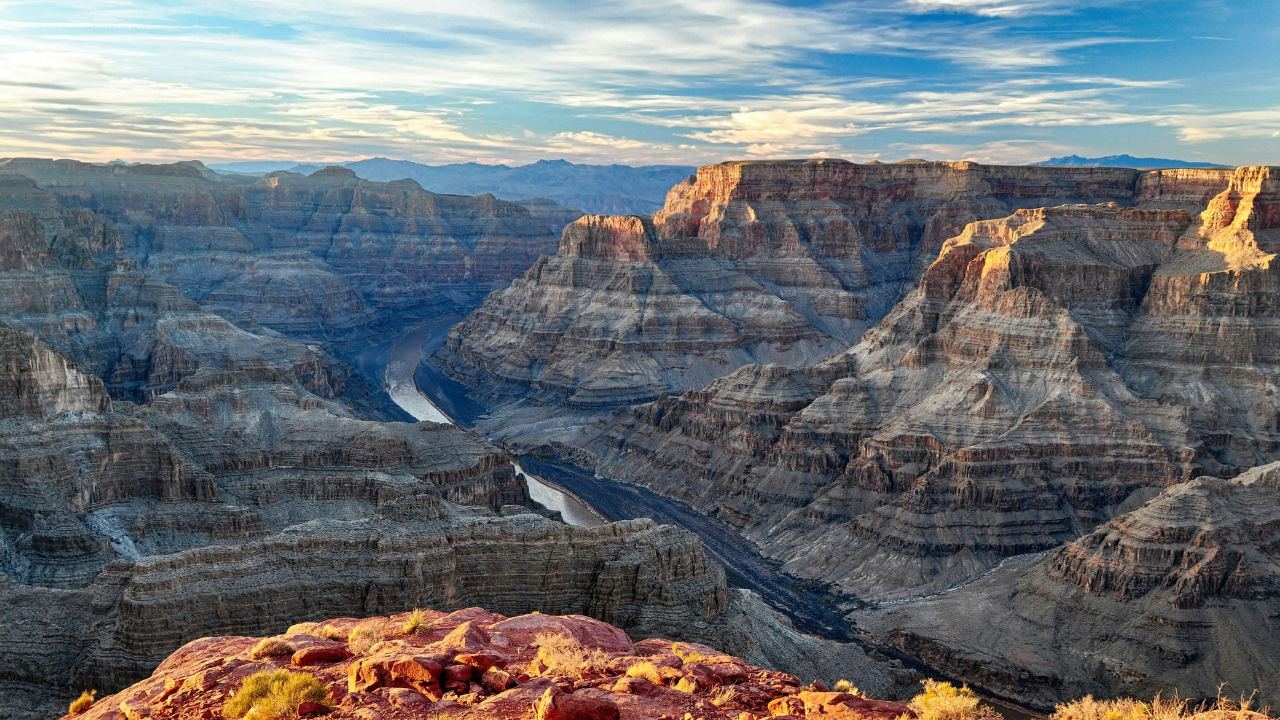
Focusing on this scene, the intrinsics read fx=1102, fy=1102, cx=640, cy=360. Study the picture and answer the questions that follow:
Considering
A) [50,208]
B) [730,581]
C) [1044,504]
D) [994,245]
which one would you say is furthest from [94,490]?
[50,208]

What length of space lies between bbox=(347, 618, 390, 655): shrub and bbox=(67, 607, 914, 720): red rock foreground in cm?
7

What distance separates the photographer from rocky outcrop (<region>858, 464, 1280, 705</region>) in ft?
240

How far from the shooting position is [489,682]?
3030 cm

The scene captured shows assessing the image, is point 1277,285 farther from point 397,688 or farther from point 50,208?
point 50,208

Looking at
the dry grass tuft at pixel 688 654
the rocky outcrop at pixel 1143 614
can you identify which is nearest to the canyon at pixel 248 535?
the rocky outcrop at pixel 1143 614

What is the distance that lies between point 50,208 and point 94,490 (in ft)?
418

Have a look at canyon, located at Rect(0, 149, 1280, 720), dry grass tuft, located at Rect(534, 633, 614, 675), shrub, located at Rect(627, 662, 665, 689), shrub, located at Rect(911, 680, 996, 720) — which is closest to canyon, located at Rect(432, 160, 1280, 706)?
canyon, located at Rect(0, 149, 1280, 720)

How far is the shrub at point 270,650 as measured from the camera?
113 feet

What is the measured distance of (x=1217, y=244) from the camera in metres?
125

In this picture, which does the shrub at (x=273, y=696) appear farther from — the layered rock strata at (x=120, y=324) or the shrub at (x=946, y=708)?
the layered rock strata at (x=120, y=324)

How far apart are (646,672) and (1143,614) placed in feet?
189

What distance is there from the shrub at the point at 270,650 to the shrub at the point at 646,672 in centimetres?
1112

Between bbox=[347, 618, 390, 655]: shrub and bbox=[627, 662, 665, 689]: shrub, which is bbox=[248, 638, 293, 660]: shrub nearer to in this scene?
bbox=[347, 618, 390, 655]: shrub

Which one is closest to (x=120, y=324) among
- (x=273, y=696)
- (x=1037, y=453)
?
(x=1037, y=453)
